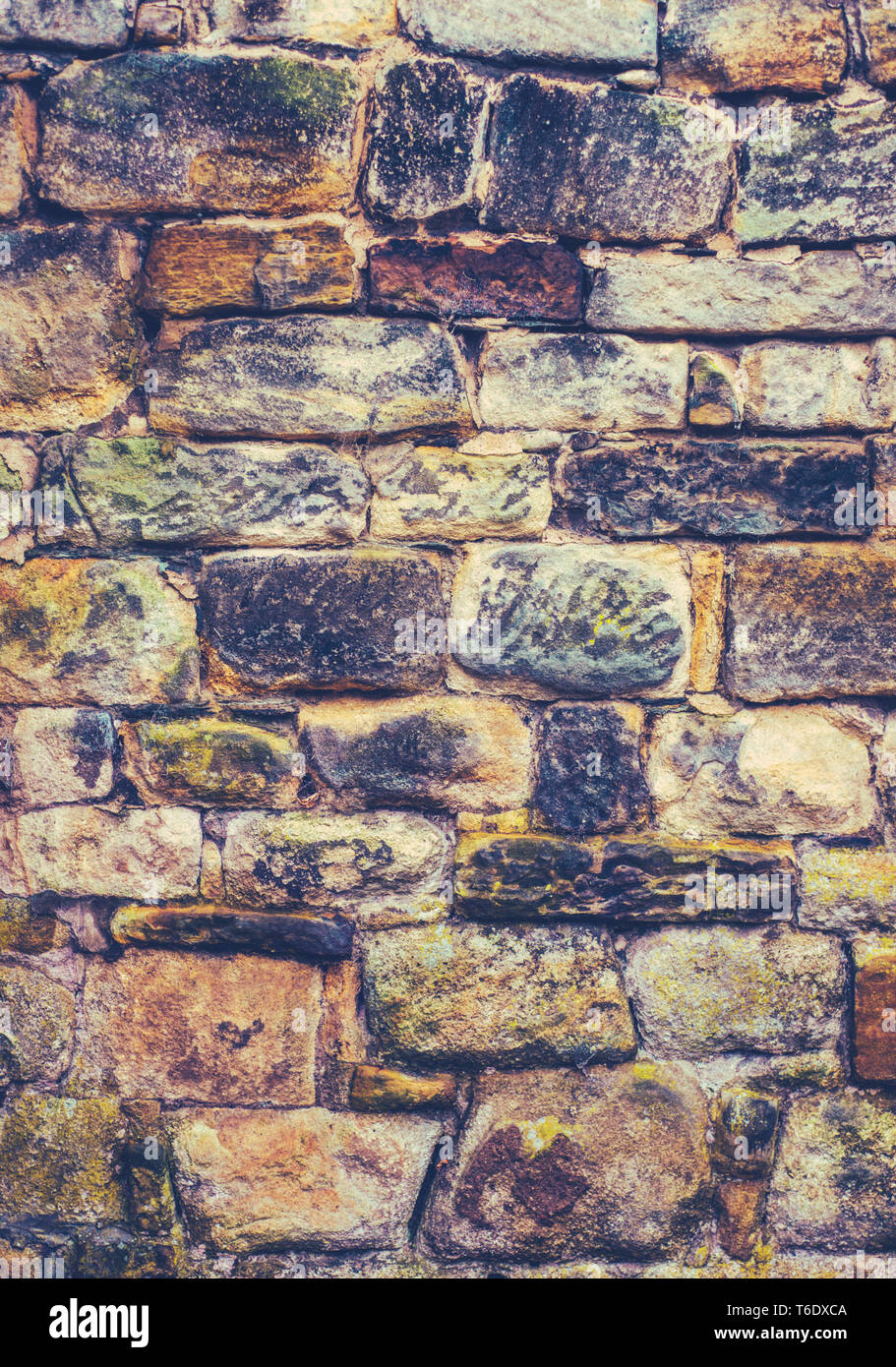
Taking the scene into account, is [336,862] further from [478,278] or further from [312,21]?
[312,21]

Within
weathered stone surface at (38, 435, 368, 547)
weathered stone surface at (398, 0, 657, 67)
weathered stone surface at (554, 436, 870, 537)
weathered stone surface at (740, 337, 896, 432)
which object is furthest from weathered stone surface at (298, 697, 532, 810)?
weathered stone surface at (398, 0, 657, 67)

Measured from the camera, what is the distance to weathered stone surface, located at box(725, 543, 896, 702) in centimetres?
205

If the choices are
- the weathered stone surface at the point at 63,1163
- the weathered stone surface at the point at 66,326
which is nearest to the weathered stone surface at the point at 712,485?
the weathered stone surface at the point at 66,326

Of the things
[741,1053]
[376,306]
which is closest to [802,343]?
[376,306]

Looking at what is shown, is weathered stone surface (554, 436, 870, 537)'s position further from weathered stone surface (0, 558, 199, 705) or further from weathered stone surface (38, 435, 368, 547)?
weathered stone surface (0, 558, 199, 705)

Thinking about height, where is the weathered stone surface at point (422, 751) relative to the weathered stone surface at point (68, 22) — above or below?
below

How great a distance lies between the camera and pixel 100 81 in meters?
2.00

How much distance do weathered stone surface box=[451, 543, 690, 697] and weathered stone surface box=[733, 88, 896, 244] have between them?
2.50 ft

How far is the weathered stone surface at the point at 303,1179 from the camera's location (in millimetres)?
2043

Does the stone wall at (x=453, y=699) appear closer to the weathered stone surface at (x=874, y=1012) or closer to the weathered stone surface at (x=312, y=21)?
the weathered stone surface at (x=874, y=1012)

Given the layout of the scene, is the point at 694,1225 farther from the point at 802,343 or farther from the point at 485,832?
→ the point at 802,343

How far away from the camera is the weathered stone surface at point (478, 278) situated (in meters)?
2.02

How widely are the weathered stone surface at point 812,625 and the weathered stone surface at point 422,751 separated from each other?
543 mm

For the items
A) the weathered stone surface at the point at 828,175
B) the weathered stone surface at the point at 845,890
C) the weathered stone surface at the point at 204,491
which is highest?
the weathered stone surface at the point at 828,175
